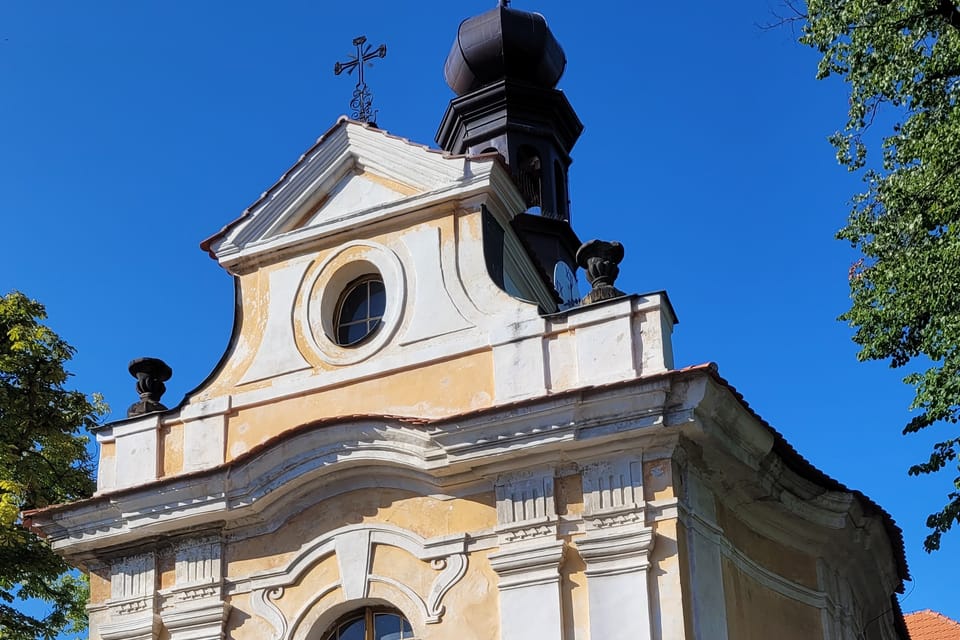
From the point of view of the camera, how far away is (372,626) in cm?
1301

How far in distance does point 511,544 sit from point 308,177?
4.54 meters

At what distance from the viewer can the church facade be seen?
12164 millimetres

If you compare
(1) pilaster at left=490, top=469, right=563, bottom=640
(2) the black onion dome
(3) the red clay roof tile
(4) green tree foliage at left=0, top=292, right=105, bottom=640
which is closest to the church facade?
(1) pilaster at left=490, top=469, right=563, bottom=640

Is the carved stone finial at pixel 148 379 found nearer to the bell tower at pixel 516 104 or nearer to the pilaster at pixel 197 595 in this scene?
the pilaster at pixel 197 595

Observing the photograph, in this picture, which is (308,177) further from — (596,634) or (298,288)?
(596,634)

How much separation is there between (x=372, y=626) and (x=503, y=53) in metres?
10.0

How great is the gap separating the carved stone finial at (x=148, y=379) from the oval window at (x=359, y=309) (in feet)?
6.11

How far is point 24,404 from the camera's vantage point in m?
18.7

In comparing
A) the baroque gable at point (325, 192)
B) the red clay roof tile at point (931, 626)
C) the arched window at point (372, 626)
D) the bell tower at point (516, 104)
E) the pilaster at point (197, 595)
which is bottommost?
the arched window at point (372, 626)

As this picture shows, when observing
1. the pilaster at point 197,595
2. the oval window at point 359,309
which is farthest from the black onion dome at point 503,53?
the pilaster at point 197,595

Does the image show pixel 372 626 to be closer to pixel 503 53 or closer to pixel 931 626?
pixel 503 53

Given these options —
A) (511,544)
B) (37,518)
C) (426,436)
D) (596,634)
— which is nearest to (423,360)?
(426,436)

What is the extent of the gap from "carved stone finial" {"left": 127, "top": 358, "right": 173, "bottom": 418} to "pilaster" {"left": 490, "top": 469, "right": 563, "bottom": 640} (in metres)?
4.01

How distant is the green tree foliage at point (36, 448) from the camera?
18.0 metres
